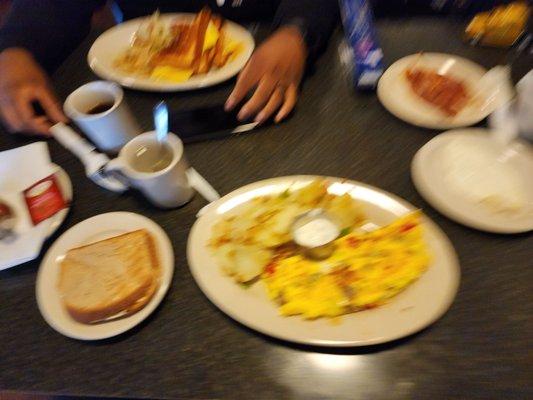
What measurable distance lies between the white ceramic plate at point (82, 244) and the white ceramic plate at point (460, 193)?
52 cm

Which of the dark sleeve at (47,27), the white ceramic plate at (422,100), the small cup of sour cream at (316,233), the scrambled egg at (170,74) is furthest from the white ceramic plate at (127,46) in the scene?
the small cup of sour cream at (316,233)

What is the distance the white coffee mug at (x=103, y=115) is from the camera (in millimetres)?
849

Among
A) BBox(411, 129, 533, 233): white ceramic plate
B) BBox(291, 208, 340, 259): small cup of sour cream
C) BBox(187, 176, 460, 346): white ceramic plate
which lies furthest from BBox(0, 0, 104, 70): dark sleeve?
BBox(411, 129, 533, 233): white ceramic plate

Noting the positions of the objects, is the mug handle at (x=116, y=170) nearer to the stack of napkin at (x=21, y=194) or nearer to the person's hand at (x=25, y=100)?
the stack of napkin at (x=21, y=194)

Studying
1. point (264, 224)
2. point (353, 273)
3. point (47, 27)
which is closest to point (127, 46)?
point (47, 27)

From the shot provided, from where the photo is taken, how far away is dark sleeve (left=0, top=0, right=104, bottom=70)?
45.8 inches

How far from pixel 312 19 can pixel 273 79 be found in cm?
27

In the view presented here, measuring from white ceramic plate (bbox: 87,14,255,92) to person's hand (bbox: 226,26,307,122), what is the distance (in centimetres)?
8

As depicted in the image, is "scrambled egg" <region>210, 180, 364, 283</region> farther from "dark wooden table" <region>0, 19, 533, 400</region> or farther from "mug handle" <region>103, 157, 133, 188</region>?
"mug handle" <region>103, 157, 133, 188</region>

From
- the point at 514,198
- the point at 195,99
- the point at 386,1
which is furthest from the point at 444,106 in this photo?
the point at 195,99

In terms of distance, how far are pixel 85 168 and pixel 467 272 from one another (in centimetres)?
84

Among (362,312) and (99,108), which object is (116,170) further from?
(362,312)

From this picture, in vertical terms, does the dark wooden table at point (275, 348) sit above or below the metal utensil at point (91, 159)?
below

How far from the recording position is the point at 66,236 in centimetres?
78
